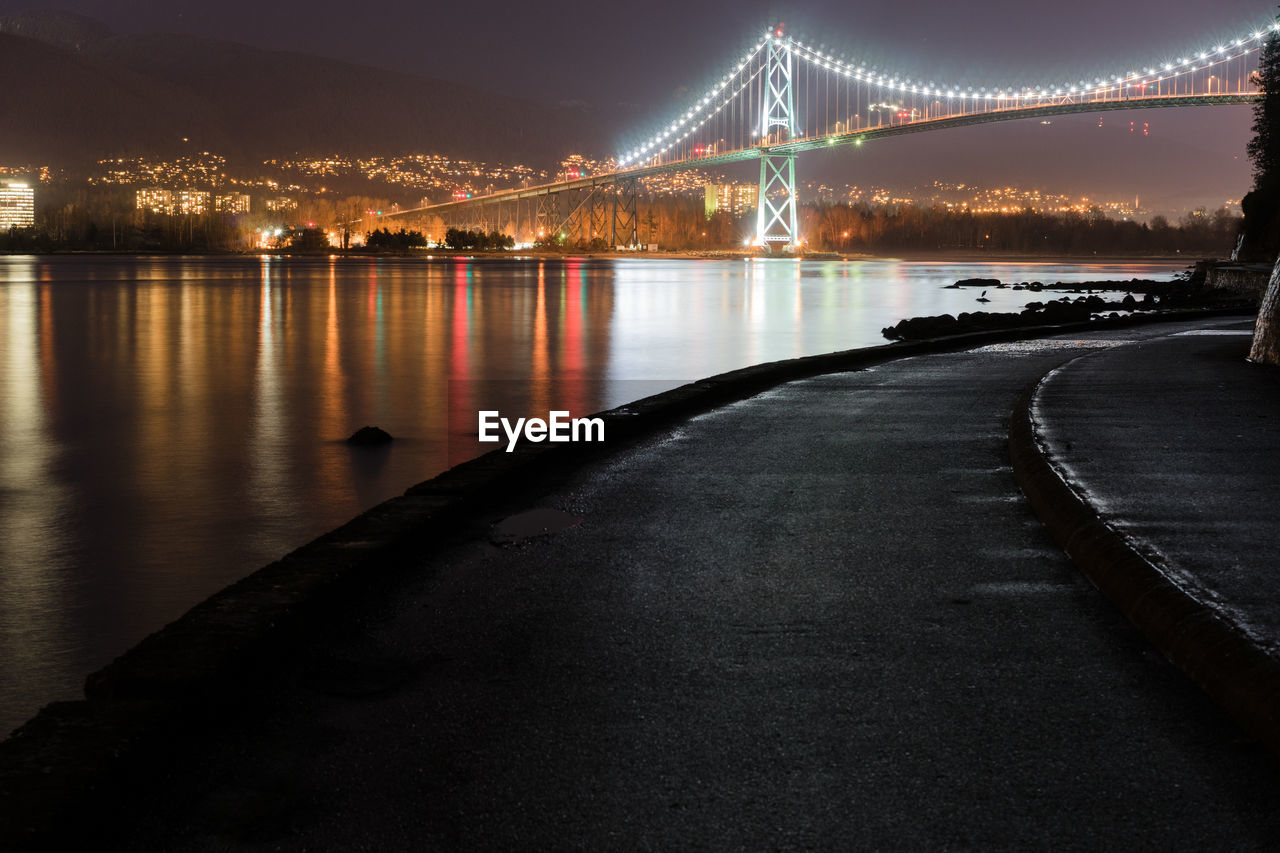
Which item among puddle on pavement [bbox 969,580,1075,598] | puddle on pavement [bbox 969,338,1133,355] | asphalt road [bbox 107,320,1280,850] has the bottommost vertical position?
asphalt road [bbox 107,320,1280,850]

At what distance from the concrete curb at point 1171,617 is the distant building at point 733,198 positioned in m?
154

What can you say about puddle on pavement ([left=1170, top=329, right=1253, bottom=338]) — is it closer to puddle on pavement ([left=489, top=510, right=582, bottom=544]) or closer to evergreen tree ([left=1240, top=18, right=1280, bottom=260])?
puddle on pavement ([left=489, top=510, right=582, bottom=544])

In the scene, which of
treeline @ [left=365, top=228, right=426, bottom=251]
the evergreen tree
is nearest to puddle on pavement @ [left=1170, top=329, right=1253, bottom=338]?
the evergreen tree

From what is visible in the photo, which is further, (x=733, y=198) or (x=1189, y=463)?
(x=733, y=198)

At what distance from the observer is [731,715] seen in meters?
3.46

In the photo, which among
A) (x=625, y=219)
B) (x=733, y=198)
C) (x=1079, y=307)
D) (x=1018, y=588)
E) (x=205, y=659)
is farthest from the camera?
(x=733, y=198)

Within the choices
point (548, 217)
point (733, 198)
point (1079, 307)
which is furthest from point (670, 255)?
point (1079, 307)

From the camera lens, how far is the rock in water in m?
10.7

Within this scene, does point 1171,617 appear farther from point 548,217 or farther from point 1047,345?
point 548,217

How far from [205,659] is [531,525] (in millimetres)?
2466

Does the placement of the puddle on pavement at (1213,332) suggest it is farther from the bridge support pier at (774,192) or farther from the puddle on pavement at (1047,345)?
the bridge support pier at (774,192)

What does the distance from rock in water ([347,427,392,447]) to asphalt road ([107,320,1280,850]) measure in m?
5.12

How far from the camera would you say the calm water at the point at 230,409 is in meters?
5.90

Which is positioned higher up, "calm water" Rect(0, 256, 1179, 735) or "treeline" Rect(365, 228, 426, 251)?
"treeline" Rect(365, 228, 426, 251)
